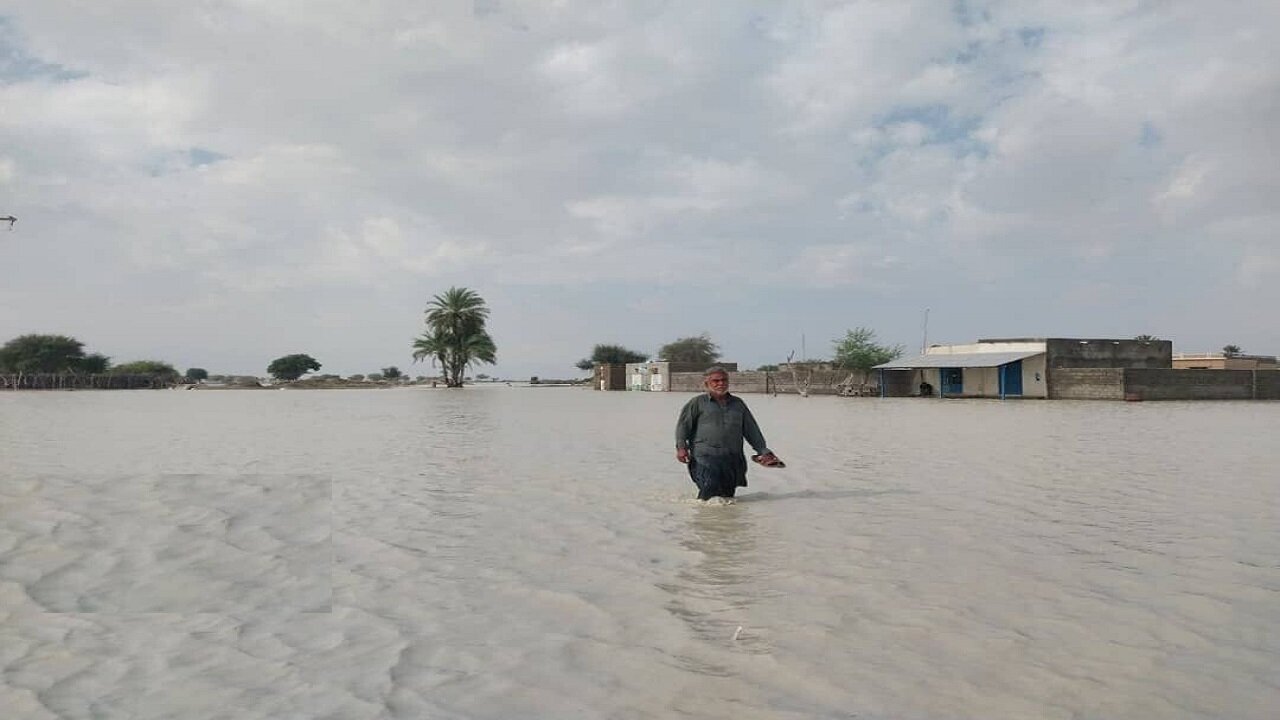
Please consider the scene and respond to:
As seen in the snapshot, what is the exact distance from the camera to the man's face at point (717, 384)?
804 centimetres

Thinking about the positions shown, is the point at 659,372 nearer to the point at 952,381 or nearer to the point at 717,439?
the point at 952,381

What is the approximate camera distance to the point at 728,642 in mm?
3889

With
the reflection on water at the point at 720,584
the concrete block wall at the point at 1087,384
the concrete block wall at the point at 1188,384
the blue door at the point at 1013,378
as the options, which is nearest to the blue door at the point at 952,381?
the blue door at the point at 1013,378

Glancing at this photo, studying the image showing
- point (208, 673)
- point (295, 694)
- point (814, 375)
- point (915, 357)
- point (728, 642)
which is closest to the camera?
point (295, 694)

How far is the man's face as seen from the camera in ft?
26.4

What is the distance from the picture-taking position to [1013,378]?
3884cm

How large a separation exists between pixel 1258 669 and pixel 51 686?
4567 millimetres

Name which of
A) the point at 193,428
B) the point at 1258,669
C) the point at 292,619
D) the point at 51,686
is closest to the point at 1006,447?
the point at 1258,669

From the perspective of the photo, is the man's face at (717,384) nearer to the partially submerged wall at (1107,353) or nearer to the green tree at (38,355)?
the partially submerged wall at (1107,353)

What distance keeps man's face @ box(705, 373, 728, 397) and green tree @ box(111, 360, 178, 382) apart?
312 feet

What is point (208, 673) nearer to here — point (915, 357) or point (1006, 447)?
point (1006, 447)

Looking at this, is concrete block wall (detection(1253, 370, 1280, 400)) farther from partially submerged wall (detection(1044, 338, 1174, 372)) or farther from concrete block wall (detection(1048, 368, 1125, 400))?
concrete block wall (detection(1048, 368, 1125, 400))

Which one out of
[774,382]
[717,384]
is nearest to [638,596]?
[717,384]

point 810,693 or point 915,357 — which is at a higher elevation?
point 915,357
